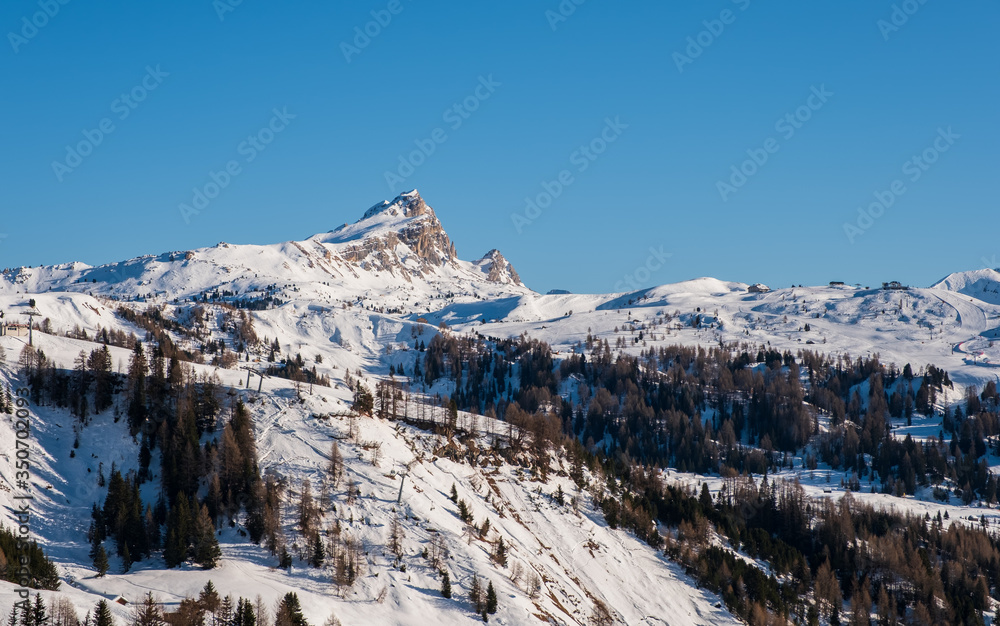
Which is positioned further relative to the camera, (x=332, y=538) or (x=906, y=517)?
(x=906, y=517)

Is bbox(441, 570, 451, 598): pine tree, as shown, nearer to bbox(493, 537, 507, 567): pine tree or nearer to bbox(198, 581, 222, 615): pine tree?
bbox(493, 537, 507, 567): pine tree

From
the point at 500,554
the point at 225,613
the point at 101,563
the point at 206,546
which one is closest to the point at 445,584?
the point at 500,554

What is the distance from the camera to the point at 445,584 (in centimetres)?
11088

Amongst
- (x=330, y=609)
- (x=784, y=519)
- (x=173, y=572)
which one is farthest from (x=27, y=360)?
(x=784, y=519)

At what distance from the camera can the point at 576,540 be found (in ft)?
472

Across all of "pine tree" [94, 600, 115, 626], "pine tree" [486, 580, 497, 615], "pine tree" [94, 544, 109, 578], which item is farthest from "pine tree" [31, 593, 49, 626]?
"pine tree" [486, 580, 497, 615]

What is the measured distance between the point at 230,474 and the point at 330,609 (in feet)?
103

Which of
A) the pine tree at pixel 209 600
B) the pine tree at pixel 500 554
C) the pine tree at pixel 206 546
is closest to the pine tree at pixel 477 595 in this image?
the pine tree at pixel 500 554

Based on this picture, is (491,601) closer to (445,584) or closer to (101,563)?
(445,584)

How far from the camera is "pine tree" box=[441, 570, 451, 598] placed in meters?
110

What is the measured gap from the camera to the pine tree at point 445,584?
110 m

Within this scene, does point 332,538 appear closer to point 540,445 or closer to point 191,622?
point 191,622

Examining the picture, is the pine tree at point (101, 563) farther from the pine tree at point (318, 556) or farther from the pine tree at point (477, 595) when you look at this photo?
the pine tree at point (477, 595)

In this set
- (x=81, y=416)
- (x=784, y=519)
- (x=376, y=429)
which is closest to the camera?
(x=81, y=416)
